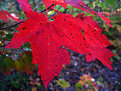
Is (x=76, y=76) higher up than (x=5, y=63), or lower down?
lower down

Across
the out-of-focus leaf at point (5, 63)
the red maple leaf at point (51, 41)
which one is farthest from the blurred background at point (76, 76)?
the red maple leaf at point (51, 41)

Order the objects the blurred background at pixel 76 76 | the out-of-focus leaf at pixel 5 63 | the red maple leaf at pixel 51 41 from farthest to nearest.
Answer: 1. the blurred background at pixel 76 76
2. the out-of-focus leaf at pixel 5 63
3. the red maple leaf at pixel 51 41

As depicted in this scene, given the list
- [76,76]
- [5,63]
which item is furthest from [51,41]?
[76,76]

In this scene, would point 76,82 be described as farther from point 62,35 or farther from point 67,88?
point 62,35

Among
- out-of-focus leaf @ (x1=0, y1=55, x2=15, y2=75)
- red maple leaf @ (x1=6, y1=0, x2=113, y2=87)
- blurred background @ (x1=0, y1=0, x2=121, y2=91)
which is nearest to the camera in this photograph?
red maple leaf @ (x1=6, y1=0, x2=113, y2=87)

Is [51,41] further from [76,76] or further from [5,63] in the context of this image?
[76,76]

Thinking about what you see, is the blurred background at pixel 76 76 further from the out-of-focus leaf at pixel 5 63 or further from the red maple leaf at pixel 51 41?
the red maple leaf at pixel 51 41

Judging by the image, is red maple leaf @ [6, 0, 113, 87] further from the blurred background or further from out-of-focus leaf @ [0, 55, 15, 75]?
the blurred background

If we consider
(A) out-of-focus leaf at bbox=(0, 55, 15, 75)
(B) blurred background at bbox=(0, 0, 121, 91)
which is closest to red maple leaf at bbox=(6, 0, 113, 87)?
(A) out-of-focus leaf at bbox=(0, 55, 15, 75)
